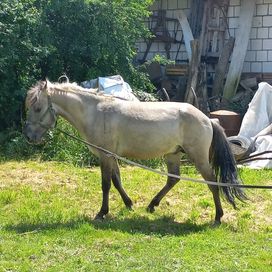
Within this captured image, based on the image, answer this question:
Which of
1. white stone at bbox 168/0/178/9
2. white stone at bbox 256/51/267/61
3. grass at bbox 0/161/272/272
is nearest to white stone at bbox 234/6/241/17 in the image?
white stone at bbox 256/51/267/61

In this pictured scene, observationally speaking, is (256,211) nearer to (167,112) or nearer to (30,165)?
(167,112)

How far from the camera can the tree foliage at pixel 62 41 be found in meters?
11.8

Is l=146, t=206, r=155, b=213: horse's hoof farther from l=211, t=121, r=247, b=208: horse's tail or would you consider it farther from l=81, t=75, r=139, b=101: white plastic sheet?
l=81, t=75, r=139, b=101: white plastic sheet

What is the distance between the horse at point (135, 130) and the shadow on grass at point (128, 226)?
305mm

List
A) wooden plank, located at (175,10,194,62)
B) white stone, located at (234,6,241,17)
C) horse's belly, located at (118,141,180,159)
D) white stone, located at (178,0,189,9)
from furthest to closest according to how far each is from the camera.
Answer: white stone, located at (178,0,189,9)
wooden plank, located at (175,10,194,62)
white stone, located at (234,6,241,17)
horse's belly, located at (118,141,180,159)

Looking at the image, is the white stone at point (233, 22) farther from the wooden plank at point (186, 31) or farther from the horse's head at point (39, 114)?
the horse's head at point (39, 114)

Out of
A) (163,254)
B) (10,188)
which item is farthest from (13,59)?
(163,254)

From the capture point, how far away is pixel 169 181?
7.79 metres

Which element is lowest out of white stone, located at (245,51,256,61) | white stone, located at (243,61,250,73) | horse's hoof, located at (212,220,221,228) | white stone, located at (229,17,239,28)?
horse's hoof, located at (212,220,221,228)

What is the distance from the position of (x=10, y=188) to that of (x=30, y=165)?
5.35 feet

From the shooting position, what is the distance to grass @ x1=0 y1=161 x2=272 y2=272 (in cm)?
562

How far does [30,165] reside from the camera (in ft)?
33.8

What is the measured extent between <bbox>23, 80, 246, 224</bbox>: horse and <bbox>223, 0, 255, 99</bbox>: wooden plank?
744cm

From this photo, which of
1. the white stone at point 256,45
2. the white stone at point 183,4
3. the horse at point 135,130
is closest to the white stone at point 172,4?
the white stone at point 183,4
